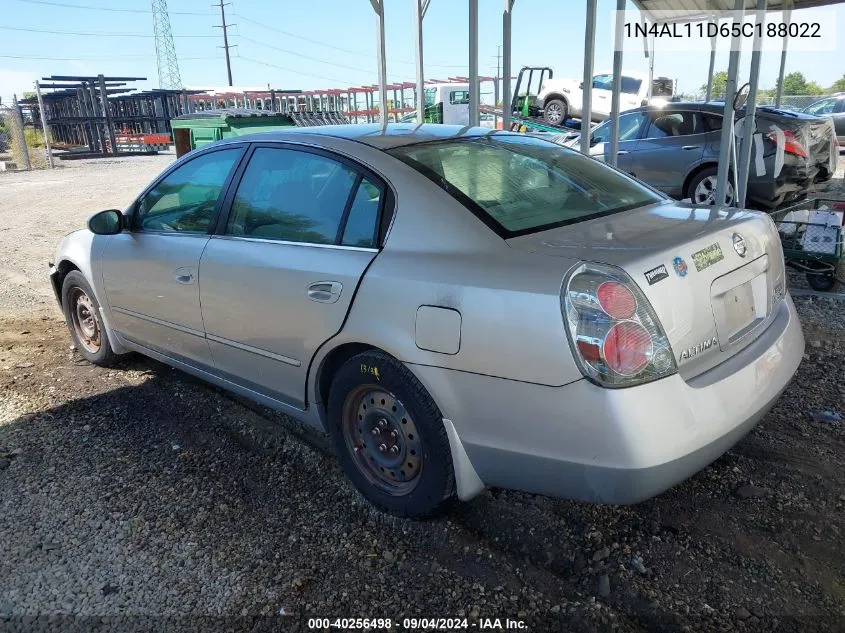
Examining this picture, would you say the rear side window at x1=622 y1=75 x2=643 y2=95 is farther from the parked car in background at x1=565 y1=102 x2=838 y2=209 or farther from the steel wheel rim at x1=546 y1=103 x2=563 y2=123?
the parked car in background at x1=565 y1=102 x2=838 y2=209

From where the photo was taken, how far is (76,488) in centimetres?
312

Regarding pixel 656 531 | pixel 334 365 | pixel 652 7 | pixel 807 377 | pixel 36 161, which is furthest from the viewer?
pixel 36 161

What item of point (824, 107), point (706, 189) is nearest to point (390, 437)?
point (706, 189)

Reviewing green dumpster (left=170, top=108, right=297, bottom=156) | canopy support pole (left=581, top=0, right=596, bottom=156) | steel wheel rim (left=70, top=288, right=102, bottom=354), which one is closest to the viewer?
steel wheel rim (left=70, top=288, right=102, bottom=354)

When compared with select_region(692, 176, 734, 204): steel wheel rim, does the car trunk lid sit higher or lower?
higher

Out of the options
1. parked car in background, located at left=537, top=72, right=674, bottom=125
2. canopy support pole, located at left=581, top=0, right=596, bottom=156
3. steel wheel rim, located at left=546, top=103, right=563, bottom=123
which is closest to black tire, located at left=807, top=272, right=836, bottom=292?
canopy support pole, located at left=581, top=0, right=596, bottom=156

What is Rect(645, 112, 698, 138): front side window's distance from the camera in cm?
934

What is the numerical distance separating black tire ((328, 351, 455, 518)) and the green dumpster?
10.2m

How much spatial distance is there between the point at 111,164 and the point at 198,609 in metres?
26.4

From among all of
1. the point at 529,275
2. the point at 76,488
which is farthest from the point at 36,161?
the point at 529,275

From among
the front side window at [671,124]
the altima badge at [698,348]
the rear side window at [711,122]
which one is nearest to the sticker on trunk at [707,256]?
the altima badge at [698,348]

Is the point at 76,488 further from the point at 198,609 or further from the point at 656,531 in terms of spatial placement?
the point at 656,531

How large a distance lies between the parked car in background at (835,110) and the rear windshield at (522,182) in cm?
1776

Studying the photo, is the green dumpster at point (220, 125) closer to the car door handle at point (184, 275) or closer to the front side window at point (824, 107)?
the car door handle at point (184, 275)
